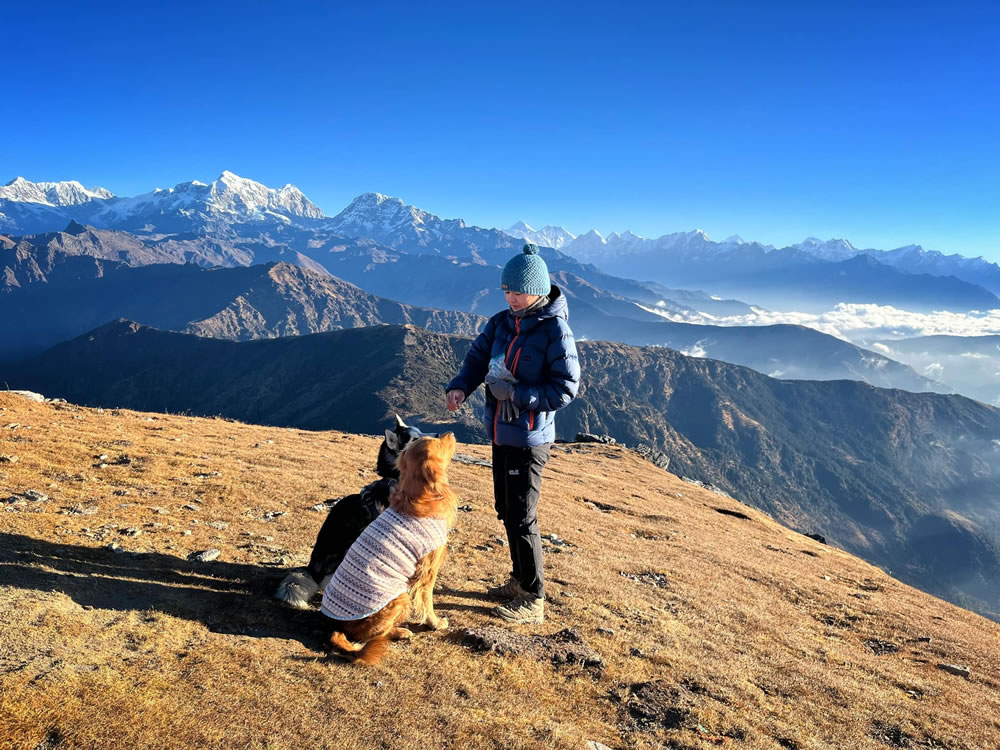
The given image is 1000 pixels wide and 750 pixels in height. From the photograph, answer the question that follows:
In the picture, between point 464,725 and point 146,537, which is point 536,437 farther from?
point 146,537

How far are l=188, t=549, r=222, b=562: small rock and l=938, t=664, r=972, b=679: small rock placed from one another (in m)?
10.5

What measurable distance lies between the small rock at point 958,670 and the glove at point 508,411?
286 inches

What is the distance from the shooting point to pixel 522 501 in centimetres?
674

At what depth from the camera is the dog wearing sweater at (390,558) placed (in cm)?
529

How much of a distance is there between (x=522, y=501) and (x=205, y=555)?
4485 mm

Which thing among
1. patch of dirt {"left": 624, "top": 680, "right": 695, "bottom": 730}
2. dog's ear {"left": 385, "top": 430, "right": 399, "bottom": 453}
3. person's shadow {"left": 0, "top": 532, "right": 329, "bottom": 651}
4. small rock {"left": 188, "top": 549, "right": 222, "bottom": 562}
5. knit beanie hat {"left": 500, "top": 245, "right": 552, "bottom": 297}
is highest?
knit beanie hat {"left": 500, "top": 245, "right": 552, "bottom": 297}

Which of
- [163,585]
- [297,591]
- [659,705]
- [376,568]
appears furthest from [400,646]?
[163,585]

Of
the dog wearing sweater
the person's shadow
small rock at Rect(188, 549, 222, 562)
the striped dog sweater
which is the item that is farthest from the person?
small rock at Rect(188, 549, 222, 562)

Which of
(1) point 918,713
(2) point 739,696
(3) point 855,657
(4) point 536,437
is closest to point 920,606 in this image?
(3) point 855,657

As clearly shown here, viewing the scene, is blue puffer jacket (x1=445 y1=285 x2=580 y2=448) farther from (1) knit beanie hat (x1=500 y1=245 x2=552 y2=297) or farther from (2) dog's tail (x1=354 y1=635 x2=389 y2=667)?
(2) dog's tail (x1=354 y1=635 x2=389 y2=667)

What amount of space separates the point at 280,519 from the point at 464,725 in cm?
620

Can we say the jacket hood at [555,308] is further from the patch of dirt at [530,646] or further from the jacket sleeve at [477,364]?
the patch of dirt at [530,646]

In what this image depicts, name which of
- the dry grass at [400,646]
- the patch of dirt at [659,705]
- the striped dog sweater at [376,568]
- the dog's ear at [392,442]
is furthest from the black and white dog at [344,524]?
the patch of dirt at [659,705]

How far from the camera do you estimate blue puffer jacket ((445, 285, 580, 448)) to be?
21.1 ft
